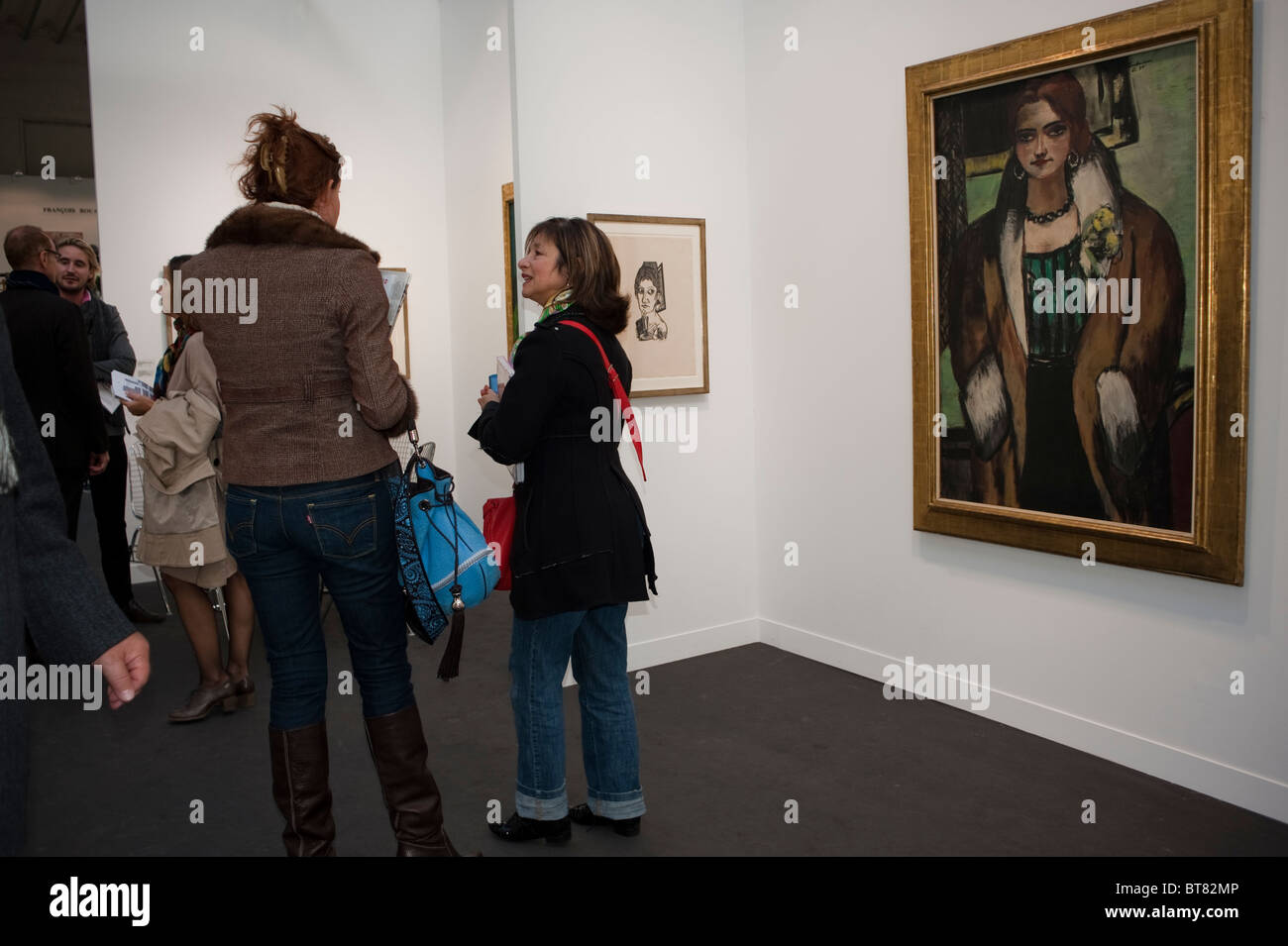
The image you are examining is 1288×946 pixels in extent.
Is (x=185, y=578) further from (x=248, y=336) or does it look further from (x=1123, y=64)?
(x=1123, y=64)

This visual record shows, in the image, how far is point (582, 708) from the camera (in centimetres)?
308

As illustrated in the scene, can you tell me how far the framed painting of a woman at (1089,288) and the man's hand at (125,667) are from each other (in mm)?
3175

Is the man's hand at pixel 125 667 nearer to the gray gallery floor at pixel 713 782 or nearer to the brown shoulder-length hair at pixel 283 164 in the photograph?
the brown shoulder-length hair at pixel 283 164

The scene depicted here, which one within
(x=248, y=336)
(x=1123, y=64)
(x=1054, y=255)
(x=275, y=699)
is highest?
(x=1123, y=64)

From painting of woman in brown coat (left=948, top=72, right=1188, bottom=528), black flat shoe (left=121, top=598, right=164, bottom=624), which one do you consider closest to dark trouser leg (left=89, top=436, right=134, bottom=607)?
black flat shoe (left=121, top=598, right=164, bottom=624)

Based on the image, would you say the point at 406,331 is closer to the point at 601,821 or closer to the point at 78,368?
the point at 78,368

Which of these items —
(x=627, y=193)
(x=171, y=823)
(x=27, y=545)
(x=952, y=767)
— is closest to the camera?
(x=27, y=545)

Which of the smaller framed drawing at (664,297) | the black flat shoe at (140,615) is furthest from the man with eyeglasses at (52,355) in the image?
the smaller framed drawing at (664,297)

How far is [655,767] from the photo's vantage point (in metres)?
3.74

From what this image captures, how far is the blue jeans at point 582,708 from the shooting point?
2.98 m

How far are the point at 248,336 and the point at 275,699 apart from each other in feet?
3.10
